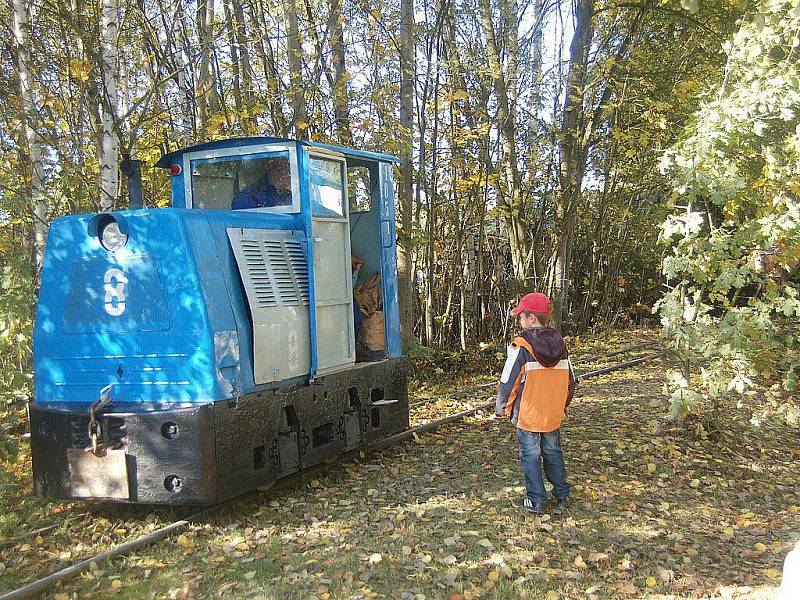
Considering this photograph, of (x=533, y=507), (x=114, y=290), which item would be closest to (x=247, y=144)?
(x=114, y=290)

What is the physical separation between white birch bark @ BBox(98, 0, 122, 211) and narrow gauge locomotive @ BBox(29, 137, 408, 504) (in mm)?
1403

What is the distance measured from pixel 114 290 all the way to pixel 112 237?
0.40 metres

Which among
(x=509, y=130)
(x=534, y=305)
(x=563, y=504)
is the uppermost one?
(x=509, y=130)

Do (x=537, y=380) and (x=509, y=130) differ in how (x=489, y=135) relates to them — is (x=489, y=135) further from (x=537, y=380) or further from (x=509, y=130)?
(x=537, y=380)

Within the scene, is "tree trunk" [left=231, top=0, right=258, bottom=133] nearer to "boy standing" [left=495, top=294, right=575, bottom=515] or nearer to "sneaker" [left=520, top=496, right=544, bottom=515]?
"boy standing" [left=495, top=294, right=575, bottom=515]

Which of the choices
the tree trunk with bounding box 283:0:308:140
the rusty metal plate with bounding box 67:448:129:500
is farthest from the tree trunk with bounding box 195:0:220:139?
the rusty metal plate with bounding box 67:448:129:500

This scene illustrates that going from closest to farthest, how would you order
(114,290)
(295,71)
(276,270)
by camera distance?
(114,290) < (276,270) < (295,71)

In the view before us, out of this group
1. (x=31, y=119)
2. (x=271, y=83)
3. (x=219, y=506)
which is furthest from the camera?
(x=271, y=83)

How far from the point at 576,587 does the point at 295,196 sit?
386cm

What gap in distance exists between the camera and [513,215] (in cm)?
1539

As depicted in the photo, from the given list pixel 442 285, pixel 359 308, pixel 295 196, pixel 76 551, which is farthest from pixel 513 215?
pixel 76 551

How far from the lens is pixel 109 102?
25.3ft

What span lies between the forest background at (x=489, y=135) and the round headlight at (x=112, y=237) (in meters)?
1.95

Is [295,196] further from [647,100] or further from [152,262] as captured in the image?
[647,100]
